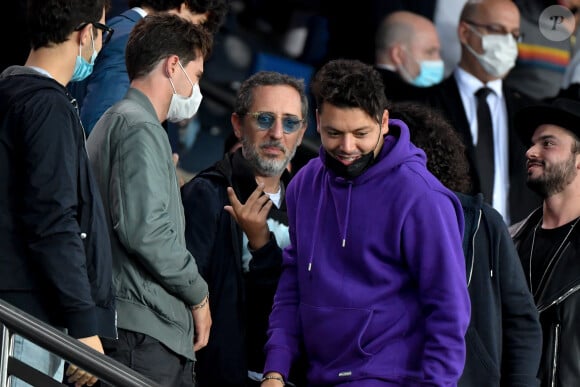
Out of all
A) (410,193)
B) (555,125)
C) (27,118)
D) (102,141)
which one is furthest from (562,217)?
(27,118)

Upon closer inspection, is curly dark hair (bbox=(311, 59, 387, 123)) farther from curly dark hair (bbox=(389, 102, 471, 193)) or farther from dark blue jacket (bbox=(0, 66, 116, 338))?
dark blue jacket (bbox=(0, 66, 116, 338))

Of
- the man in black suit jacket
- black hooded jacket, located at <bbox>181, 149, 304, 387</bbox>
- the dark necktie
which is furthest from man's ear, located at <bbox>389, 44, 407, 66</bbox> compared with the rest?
black hooded jacket, located at <bbox>181, 149, 304, 387</bbox>

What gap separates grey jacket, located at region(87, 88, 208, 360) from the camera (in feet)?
15.0

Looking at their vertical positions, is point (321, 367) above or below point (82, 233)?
below

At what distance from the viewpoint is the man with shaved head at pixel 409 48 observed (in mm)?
8477

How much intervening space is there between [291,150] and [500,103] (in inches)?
111

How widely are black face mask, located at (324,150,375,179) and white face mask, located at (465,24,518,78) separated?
150 inches

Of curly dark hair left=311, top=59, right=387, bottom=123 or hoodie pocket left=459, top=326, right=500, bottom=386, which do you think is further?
hoodie pocket left=459, top=326, right=500, bottom=386

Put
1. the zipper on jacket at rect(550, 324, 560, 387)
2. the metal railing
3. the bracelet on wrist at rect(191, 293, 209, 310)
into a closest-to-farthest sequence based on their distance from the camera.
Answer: the metal railing → the bracelet on wrist at rect(191, 293, 209, 310) → the zipper on jacket at rect(550, 324, 560, 387)

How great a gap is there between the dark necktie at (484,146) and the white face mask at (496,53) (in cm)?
23

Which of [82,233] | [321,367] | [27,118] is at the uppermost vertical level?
[27,118]

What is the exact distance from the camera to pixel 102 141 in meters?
4.71

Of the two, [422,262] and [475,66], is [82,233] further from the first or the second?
[475,66]

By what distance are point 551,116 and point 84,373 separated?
8.25 ft
